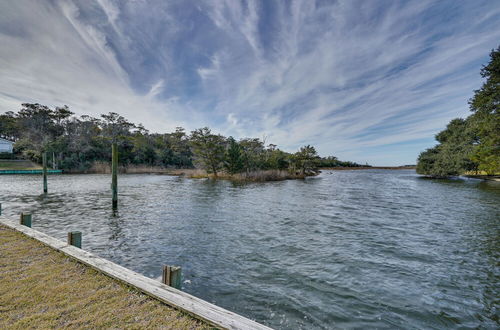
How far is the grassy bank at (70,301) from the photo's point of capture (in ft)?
7.94

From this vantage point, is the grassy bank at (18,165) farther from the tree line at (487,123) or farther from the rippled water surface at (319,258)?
the tree line at (487,123)

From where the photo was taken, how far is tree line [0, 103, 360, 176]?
31.5 m

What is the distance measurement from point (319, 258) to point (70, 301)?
475 cm

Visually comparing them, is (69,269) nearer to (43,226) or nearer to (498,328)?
(43,226)

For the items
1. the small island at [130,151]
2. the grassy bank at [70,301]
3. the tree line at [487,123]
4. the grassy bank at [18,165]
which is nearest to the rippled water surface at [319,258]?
the grassy bank at [70,301]

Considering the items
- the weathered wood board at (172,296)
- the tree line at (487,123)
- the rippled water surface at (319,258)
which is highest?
the tree line at (487,123)

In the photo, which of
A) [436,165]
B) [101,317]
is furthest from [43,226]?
[436,165]

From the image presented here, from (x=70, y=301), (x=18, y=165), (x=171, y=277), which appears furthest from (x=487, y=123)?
(x=18, y=165)

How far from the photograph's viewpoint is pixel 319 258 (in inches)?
210

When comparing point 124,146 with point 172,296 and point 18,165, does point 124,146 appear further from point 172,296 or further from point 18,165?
point 172,296

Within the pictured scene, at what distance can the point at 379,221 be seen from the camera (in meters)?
8.78

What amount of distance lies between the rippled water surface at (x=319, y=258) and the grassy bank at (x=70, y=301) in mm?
1195

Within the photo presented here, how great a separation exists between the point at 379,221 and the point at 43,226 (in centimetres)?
1224

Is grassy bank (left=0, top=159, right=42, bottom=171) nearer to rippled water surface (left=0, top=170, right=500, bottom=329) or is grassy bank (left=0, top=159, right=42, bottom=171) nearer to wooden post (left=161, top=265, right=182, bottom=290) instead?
rippled water surface (left=0, top=170, right=500, bottom=329)
